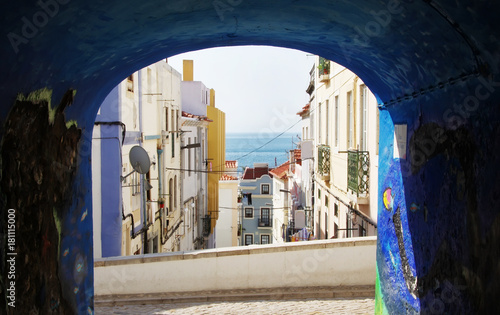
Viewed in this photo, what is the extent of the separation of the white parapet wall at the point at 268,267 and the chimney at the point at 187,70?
966 inches

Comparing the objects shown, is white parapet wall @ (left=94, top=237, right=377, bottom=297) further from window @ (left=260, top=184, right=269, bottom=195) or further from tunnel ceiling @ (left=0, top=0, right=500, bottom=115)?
window @ (left=260, top=184, right=269, bottom=195)

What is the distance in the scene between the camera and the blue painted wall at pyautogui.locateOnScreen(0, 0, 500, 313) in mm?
3881

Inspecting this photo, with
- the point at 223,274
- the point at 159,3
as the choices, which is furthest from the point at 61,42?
the point at 223,274

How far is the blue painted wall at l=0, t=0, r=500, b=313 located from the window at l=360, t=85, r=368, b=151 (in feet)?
17.7

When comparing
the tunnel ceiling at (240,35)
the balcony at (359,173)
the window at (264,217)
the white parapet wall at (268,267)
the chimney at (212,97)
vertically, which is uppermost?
the chimney at (212,97)

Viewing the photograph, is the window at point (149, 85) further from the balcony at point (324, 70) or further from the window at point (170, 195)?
the balcony at point (324, 70)

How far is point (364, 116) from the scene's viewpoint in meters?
13.2

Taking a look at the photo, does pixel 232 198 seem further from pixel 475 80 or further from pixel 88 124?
pixel 475 80

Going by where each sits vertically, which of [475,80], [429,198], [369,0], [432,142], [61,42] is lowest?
[429,198]

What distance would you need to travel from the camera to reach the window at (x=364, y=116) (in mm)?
12797

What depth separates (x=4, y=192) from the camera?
4098mm

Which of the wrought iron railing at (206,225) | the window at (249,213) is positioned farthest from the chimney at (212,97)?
the window at (249,213)

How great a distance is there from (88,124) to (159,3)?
3.19 metres

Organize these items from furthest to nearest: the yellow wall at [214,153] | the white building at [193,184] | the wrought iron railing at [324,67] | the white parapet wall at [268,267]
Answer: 1. the yellow wall at [214,153]
2. the white building at [193,184]
3. the wrought iron railing at [324,67]
4. the white parapet wall at [268,267]
